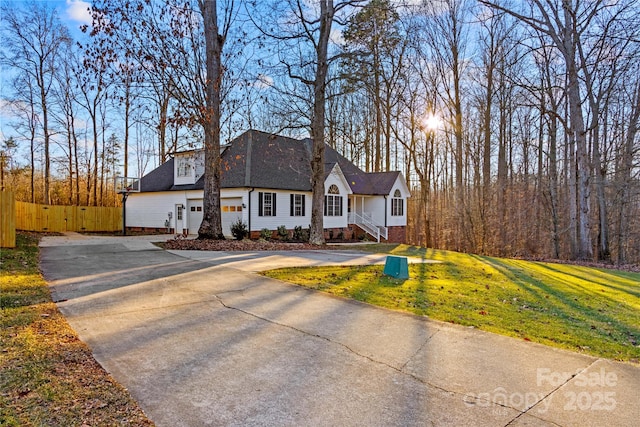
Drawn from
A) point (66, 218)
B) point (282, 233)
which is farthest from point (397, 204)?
point (66, 218)

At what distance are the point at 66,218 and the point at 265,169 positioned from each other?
48.6 feet

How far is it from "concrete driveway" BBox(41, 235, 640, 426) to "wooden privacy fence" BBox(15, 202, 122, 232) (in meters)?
21.2

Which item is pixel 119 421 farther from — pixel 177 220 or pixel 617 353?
pixel 177 220

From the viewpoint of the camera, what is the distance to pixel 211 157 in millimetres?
15125

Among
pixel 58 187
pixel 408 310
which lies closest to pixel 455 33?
pixel 408 310

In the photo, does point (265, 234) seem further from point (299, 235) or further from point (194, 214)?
point (194, 214)

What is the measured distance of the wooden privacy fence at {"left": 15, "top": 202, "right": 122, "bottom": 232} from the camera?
22875 millimetres

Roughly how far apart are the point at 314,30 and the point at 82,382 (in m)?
16.3

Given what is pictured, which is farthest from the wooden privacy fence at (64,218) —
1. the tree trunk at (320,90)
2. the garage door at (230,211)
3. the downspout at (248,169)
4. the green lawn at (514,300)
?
the green lawn at (514,300)

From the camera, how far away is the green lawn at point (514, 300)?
482cm

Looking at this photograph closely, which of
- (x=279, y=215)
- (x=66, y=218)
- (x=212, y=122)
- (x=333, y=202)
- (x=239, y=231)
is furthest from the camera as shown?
(x=66, y=218)

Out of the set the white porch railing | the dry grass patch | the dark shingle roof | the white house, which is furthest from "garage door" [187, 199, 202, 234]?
the dry grass patch

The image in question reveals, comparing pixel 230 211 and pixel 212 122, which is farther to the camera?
pixel 230 211

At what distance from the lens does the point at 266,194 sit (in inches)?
830
